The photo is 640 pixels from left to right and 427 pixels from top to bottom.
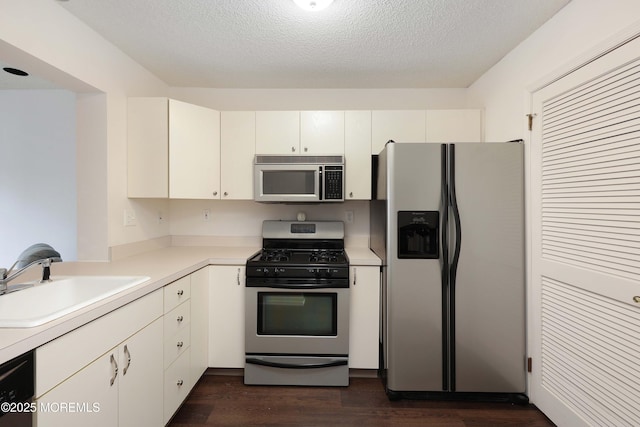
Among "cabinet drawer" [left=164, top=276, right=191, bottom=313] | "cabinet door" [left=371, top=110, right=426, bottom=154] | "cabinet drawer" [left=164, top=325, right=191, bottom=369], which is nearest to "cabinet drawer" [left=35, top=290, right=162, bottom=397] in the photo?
"cabinet drawer" [left=164, top=276, right=191, bottom=313]

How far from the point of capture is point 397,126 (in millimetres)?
2357

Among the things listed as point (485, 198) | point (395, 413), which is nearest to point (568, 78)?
point (485, 198)

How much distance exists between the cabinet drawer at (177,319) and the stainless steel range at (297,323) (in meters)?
0.40

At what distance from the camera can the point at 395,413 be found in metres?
1.76

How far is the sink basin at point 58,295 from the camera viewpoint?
3.77 feet

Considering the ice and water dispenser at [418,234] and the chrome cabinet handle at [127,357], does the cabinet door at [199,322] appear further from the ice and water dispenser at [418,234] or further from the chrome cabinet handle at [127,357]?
the ice and water dispenser at [418,234]

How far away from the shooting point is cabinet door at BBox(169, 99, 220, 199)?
212 cm

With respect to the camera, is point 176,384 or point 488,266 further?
point 488,266

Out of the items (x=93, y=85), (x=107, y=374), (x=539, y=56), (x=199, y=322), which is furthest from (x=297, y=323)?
(x=539, y=56)

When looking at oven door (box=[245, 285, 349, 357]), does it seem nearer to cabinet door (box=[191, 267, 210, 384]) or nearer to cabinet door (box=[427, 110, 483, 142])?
cabinet door (box=[191, 267, 210, 384])

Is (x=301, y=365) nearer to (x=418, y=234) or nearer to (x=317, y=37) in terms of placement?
(x=418, y=234)

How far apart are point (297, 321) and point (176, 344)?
0.78 metres

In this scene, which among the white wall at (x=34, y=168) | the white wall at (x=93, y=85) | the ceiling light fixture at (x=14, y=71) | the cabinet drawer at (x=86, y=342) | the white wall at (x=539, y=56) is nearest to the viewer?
the cabinet drawer at (x=86, y=342)

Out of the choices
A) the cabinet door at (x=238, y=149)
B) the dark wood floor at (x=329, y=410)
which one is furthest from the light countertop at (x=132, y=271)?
the dark wood floor at (x=329, y=410)
